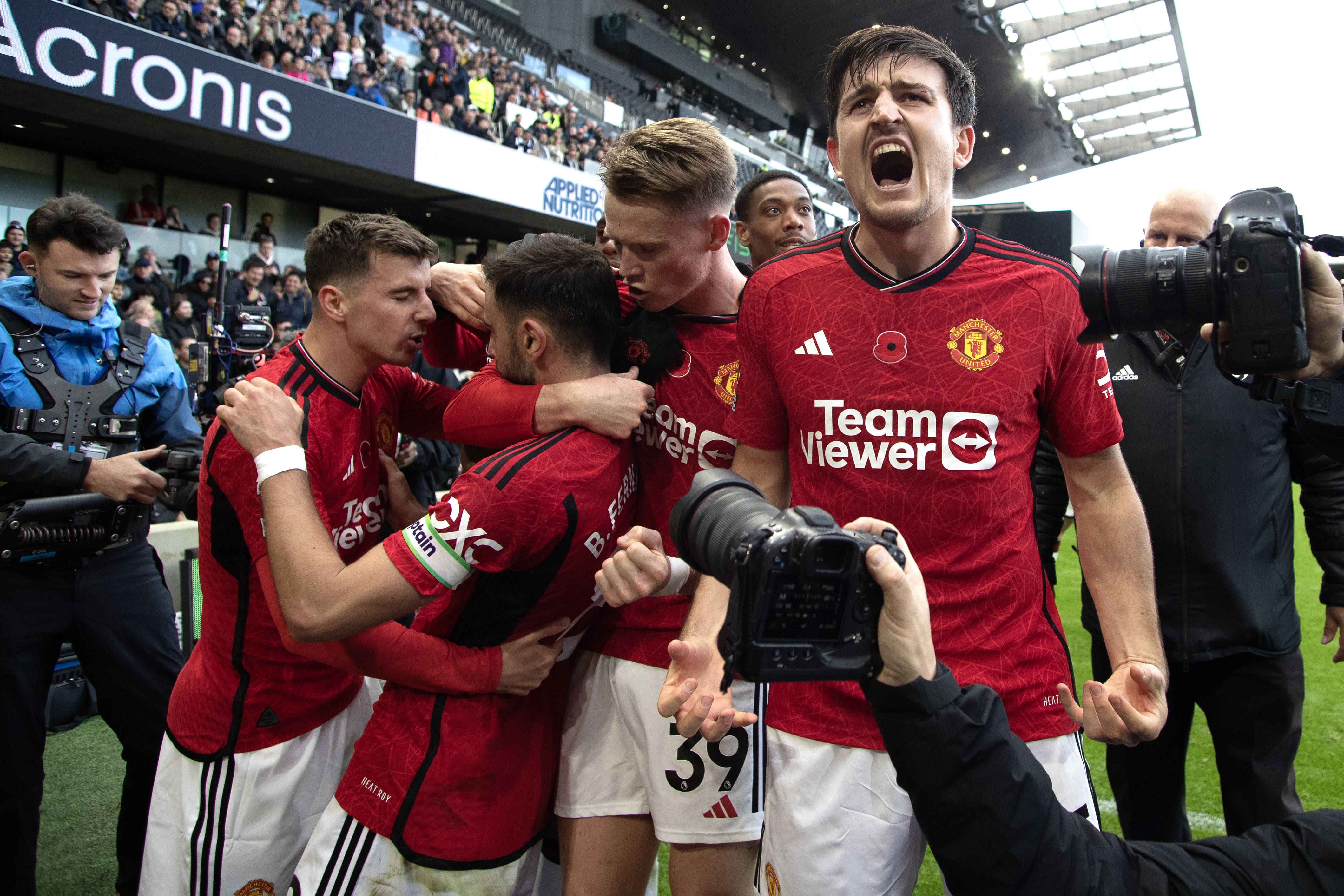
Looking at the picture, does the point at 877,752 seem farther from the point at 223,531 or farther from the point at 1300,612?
the point at 1300,612

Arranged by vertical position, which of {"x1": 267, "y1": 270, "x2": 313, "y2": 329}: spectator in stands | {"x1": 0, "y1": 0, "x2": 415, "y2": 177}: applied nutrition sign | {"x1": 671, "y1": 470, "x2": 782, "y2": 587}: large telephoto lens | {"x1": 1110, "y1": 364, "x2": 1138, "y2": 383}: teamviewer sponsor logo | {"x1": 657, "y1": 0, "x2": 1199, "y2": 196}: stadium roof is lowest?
{"x1": 671, "y1": 470, "x2": 782, "y2": 587}: large telephoto lens

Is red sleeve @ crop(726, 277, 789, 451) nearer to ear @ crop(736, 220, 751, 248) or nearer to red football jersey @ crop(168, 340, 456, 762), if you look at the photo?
red football jersey @ crop(168, 340, 456, 762)

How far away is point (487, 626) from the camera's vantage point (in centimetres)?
181

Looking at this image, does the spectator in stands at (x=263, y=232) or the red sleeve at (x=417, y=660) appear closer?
the red sleeve at (x=417, y=660)

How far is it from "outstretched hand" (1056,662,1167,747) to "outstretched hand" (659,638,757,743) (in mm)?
545

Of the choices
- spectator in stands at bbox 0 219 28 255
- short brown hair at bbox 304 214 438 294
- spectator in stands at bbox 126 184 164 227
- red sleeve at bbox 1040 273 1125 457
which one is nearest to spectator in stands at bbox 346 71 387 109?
spectator in stands at bbox 126 184 164 227

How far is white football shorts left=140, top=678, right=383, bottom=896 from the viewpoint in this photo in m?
2.00

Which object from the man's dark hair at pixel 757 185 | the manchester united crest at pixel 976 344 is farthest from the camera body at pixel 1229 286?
the man's dark hair at pixel 757 185

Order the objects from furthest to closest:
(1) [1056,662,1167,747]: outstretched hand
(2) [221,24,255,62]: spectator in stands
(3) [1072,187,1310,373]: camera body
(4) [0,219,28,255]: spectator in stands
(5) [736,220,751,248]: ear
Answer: (2) [221,24,255,62]: spectator in stands, (4) [0,219,28,255]: spectator in stands, (5) [736,220,751,248]: ear, (1) [1056,662,1167,747]: outstretched hand, (3) [1072,187,1310,373]: camera body

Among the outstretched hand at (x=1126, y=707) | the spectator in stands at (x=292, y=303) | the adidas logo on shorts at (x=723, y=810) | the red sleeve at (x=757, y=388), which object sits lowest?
the adidas logo on shorts at (x=723, y=810)

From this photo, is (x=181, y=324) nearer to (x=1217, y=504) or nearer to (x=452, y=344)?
(x=452, y=344)

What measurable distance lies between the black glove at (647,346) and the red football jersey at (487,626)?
0.25 metres

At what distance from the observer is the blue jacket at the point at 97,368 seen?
3.05 meters

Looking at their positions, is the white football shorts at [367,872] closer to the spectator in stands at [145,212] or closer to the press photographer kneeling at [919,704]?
the press photographer kneeling at [919,704]
